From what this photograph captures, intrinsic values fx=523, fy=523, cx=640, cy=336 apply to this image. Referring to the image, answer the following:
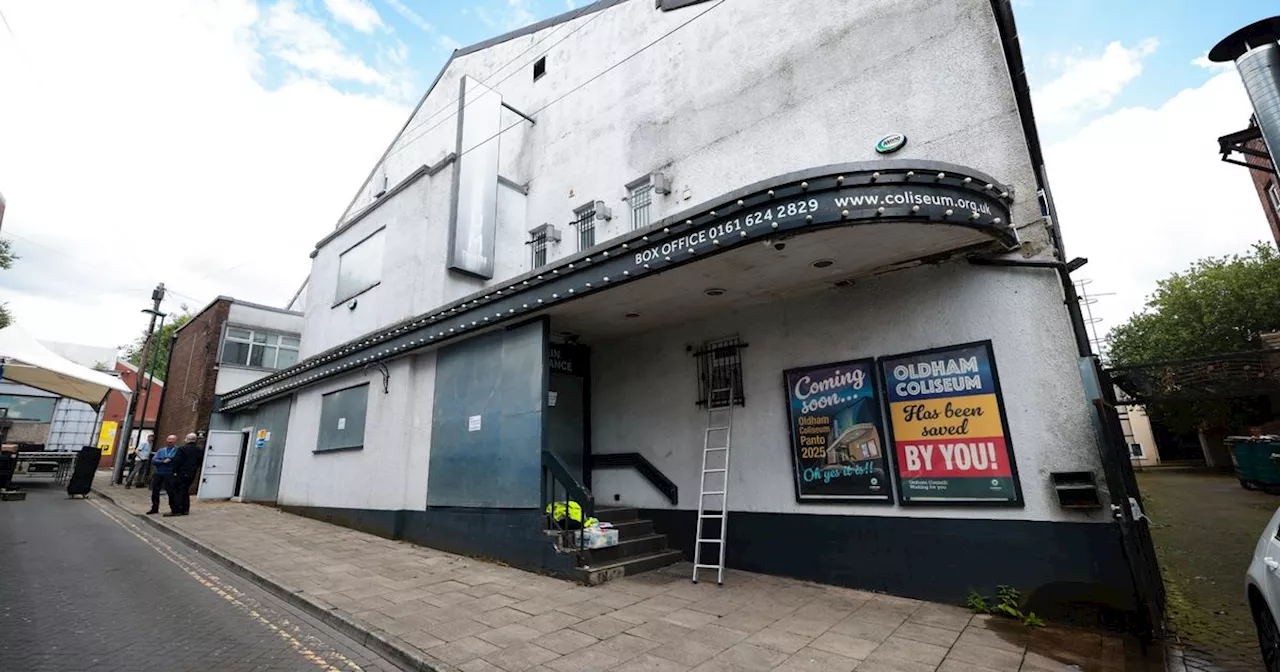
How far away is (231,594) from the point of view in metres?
6.22

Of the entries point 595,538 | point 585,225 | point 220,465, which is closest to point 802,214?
point 595,538

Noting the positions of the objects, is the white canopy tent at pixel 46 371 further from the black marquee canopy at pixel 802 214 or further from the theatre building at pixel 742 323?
the black marquee canopy at pixel 802 214

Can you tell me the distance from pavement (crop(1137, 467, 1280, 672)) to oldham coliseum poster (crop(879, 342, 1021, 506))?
169 cm

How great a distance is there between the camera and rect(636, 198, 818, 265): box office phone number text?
5086mm

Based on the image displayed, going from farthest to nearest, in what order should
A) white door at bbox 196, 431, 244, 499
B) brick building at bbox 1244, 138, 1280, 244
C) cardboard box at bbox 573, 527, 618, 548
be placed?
brick building at bbox 1244, 138, 1280, 244 < white door at bbox 196, 431, 244, 499 < cardboard box at bbox 573, 527, 618, 548

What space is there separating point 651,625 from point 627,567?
1.94 meters

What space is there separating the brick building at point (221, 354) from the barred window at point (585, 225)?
1613 cm

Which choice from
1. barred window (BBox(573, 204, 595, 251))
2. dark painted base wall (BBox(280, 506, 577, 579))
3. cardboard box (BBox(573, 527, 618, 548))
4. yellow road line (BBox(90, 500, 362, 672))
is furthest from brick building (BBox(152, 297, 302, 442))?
cardboard box (BBox(573, 527, 618, 548))

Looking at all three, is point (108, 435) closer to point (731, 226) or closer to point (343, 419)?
point (343, 419)

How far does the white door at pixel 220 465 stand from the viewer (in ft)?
50.1

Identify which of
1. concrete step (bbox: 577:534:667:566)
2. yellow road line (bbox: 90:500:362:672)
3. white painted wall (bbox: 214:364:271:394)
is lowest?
yellow road line (bbox: 90:500:362:672)

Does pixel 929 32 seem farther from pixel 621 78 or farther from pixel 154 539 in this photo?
pixel 154 539

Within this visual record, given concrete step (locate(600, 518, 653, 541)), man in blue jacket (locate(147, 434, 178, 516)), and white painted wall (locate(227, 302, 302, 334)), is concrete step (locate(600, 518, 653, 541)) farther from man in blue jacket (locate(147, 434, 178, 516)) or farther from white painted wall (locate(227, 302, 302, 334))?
white painted wall (locate(227, 302, 302, 334))

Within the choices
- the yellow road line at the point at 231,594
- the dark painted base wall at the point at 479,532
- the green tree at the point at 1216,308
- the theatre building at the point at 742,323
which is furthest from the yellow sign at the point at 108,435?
the green tree at the point at 1216,308
